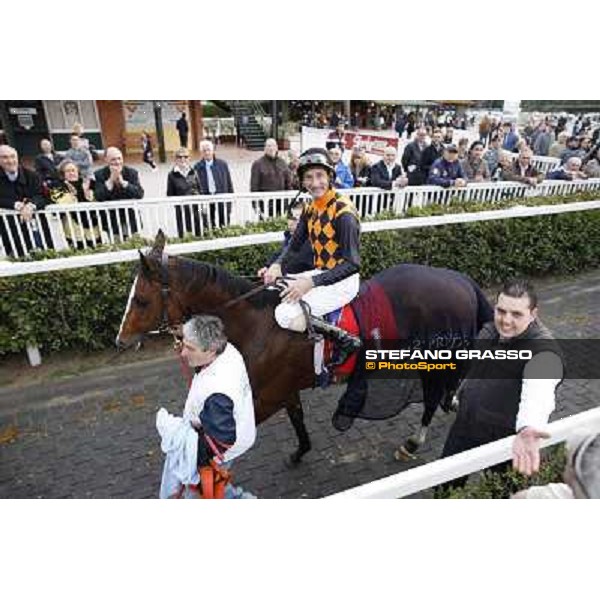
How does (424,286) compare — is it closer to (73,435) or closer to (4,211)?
(73,435)

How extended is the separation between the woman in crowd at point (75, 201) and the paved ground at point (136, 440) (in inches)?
77.0

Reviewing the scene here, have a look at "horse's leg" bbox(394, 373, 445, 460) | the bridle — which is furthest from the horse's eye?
"horse's leg" bbox(394, 373, 445, 460)

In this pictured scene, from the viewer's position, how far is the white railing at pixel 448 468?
1.74 metres

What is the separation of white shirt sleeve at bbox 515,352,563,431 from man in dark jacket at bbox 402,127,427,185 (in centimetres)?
612

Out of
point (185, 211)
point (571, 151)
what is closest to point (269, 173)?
point (185, 211)

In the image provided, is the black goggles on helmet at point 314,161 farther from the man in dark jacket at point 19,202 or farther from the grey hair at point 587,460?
the man in dark jacket at point 19,202

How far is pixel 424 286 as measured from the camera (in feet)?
12.3

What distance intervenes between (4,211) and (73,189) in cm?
94

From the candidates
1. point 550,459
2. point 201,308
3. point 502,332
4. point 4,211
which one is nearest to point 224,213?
point 4,211

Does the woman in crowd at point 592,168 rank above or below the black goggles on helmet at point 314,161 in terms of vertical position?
below

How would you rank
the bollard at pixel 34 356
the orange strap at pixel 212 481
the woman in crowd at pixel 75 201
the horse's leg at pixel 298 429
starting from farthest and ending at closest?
the woman in crowd at pixel 75 201 < the bollard at pixel 34 356 < the horse's leg at pixel 298 429 < the orange strap at pixel 212 481

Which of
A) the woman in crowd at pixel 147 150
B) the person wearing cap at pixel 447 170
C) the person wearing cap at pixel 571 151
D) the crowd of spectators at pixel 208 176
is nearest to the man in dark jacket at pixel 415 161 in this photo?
the crowd of spectators at pixel 208 176

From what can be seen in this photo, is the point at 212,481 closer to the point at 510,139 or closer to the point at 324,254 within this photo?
the point at 324,254

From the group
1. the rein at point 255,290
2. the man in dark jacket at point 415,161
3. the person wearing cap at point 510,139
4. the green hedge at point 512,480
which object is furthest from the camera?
the person wearing cap at point 510,139
